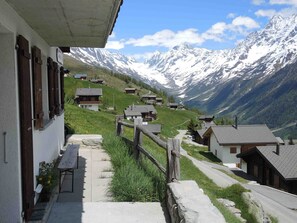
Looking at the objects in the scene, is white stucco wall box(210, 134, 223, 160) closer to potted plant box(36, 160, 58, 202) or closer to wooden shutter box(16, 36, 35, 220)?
potted plant box(36, 160, 58, 202)

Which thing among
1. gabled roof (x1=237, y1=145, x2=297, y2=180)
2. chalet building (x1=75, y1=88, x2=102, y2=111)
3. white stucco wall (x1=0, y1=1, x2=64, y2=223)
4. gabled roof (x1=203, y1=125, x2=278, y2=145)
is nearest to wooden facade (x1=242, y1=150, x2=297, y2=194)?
gabled roof (x1=237, y1=145, x2=297, y2=180)

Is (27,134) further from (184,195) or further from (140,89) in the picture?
(140,89)

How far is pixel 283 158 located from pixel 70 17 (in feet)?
124

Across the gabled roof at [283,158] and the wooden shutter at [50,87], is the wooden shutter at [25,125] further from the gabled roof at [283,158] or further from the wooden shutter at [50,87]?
the gabled roof at [283,158]

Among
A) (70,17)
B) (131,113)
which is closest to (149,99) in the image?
(131,113)

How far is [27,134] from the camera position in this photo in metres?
7.05

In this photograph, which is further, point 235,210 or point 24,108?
point 235,210

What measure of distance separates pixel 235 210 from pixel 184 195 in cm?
587

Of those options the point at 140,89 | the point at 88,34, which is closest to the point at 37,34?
the point at 88,34

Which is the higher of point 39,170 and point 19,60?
point 19,60

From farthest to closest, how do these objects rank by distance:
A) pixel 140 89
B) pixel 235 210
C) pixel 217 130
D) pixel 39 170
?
pixel 140 89, pixel 217 130, pixel 235 210, pixel 39 170

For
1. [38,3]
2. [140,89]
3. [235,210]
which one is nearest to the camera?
[38,3]

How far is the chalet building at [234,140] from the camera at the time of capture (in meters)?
62.7

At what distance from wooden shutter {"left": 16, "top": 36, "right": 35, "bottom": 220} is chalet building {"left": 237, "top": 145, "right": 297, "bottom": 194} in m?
32.6
